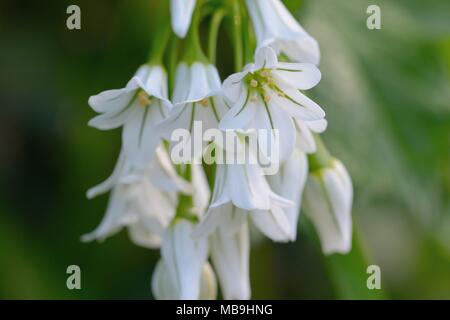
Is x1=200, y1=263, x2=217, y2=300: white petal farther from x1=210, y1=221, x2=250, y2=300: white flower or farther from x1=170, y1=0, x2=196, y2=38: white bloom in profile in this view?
x1=170, y1=0, x2=196, y2=38: white bloom in profile

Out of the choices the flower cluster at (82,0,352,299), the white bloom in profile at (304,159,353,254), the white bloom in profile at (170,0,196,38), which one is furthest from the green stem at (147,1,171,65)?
the white bloom in profile at (304,159,353,254)

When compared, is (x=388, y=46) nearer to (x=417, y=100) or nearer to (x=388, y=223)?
(x=417, y=100)

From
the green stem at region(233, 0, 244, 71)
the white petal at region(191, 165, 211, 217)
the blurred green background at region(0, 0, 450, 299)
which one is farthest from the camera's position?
→ the blurred green background at region(0, 0, 450, 299)

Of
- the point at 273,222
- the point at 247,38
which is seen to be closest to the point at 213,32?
the point at 247,38

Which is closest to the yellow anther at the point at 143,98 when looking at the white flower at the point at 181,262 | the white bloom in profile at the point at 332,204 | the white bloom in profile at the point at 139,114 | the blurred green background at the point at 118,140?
the white bloom in profile at the point at 139,114

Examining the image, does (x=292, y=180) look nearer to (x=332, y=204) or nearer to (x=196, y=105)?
(x=332, y=204)

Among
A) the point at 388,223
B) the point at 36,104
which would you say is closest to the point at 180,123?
the point at 36,104
